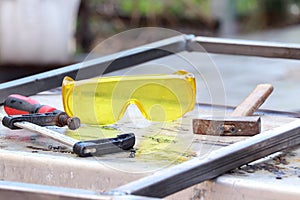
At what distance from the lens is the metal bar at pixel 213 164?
1.29 metres

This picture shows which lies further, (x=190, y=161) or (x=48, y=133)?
(x=48, y=133)

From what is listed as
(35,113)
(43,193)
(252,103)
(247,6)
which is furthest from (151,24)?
(43,193)

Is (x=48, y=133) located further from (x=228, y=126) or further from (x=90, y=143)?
(x=228, y=126)

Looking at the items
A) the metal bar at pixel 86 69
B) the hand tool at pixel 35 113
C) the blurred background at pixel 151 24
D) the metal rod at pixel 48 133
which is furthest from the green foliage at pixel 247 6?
the metal rod at pixel 48 133

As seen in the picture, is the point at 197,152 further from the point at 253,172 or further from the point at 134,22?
the point at 134,22

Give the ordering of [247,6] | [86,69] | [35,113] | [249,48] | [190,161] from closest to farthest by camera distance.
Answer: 1. [190,161]
2. [35,113]
3. [86,69]
4. [249,48]
5. [247,6]

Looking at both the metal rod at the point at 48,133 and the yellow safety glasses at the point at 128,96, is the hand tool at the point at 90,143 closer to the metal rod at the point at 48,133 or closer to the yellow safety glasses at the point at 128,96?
the metal rod at the point at 48,133

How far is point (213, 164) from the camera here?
1.45m

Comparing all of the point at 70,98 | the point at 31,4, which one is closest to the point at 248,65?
the point at 31,4

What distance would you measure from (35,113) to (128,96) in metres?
0.25

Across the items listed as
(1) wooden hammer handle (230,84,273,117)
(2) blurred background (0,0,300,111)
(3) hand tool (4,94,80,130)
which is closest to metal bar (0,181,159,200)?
(3) hand tool (4,94,80,130)

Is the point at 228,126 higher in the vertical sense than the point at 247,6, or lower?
lower

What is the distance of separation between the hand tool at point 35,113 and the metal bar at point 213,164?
0.40m

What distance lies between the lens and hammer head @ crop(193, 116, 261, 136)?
180cm
